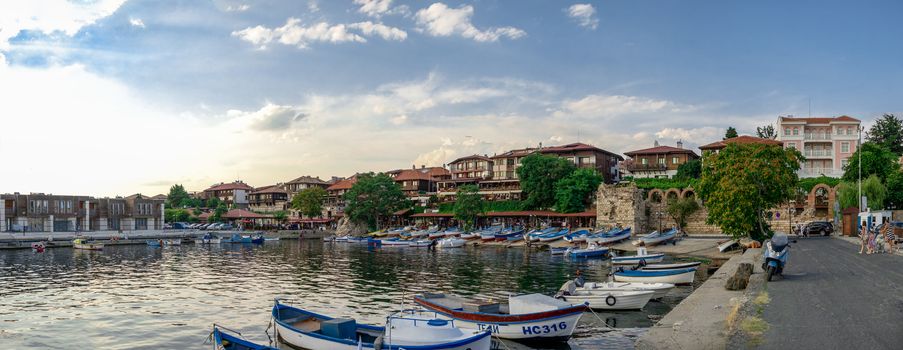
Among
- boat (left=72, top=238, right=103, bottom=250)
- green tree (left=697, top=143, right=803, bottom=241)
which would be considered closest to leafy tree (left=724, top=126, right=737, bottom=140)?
green tree (left=697, top=143, right=803, bottom=241)

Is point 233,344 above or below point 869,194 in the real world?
below

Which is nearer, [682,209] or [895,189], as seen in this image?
[895,189]

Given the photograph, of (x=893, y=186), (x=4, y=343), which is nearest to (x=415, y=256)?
(x=4, y=343)

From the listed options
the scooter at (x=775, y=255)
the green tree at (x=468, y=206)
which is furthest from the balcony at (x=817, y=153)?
the scooter at (x=775, y=255)

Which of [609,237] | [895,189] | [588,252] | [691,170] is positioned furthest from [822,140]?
[588,252]

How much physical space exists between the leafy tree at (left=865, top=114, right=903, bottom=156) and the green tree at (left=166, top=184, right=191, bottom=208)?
15723 cm

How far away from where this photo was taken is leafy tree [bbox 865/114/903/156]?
9644 cm

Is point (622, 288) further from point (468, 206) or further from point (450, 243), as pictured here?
point (468, 206)

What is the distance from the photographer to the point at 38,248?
2736 inches

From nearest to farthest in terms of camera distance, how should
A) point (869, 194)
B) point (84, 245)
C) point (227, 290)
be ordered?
point (227, 290), point (869, 194), point (84, 245)

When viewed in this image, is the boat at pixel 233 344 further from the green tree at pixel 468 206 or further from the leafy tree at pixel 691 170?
the leafy tree at pixel 691 170

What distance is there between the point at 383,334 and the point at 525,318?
208 inches

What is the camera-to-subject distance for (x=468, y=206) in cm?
9162

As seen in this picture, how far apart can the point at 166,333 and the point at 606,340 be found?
17.4 m
